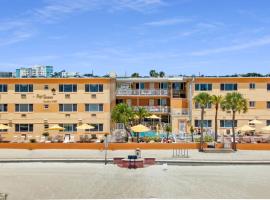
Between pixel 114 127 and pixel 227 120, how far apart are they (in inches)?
580

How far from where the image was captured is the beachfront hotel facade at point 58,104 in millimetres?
64312

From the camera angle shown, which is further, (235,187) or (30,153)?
(30,153)

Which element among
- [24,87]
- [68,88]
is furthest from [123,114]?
[24,87]

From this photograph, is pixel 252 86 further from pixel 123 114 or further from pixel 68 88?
pixel 68 88

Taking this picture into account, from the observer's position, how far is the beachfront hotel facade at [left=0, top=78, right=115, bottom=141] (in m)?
64.3

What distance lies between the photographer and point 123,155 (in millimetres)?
48906

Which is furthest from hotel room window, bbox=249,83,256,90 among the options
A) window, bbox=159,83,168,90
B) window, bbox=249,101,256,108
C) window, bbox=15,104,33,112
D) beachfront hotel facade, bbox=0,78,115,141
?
window, bbox=15,104,33,112

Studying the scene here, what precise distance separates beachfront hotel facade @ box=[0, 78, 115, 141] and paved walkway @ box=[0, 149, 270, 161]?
1245 cm

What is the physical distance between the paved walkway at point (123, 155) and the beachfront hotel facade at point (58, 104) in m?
12.5

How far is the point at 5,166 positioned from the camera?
42.5 m

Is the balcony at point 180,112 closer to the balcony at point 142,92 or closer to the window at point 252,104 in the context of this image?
the balcony at point 142,92

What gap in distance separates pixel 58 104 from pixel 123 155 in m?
18.5

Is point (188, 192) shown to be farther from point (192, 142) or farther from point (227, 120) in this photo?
point (227, 120)

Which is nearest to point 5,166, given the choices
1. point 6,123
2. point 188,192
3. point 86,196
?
point 86,196
